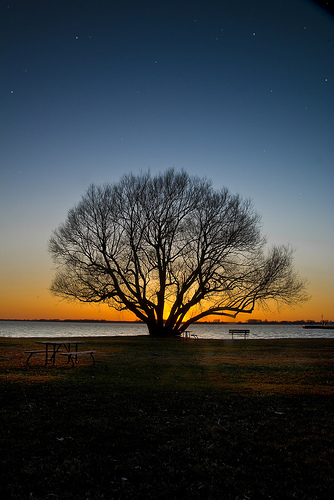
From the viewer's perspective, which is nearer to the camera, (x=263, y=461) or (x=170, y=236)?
(x=263, y=461)

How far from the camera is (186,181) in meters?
35.8

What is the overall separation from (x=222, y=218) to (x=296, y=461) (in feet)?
101

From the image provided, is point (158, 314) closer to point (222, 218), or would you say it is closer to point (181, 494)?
point (222, 218)

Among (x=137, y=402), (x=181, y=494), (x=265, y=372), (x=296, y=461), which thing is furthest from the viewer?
(x=265, y=372)

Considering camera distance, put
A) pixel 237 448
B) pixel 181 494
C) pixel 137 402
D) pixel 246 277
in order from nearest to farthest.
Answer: pixel 181 494 < pixel 237 448 < pixel 137 402 < pixel 246 277

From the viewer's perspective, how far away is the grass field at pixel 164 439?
4328 millimetres

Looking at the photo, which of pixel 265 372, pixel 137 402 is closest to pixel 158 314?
pixel 265 372

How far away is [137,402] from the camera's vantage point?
8.20 m

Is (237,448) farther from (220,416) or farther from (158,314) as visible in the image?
(158,314)

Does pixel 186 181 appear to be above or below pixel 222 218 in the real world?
above

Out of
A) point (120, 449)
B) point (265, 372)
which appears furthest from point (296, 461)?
point (265, 372)

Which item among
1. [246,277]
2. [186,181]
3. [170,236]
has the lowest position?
[246,277]

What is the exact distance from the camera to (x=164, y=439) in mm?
5844

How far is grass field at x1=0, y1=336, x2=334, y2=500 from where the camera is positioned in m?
4.33
